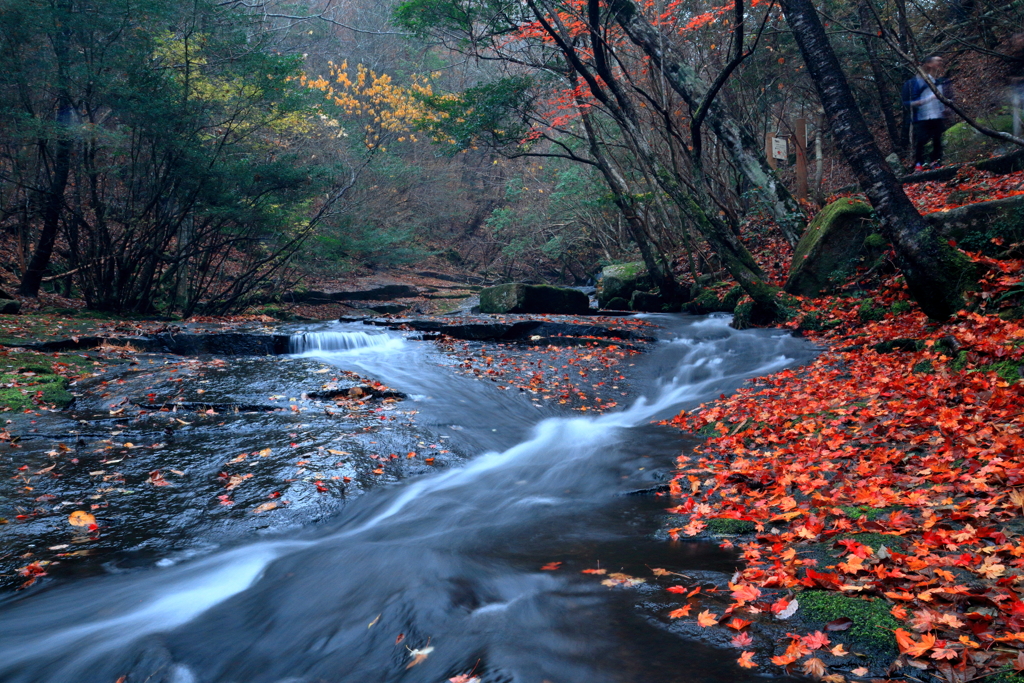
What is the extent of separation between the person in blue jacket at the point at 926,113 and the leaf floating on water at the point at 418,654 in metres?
14.9

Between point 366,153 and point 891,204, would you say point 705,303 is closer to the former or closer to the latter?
point 891,204

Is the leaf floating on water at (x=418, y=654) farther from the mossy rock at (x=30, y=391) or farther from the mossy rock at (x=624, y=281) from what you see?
the mossy rock at (x=624, y=281)

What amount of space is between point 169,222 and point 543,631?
13.5m

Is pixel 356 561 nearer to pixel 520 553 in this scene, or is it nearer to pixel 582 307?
pixel 520 553

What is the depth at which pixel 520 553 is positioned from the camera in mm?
3934

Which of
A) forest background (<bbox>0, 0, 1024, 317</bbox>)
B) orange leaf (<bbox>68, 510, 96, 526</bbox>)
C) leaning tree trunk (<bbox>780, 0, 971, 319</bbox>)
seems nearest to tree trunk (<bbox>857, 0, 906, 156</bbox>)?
forest background (<bbox>0, 0, 1024, 317</bbox>)

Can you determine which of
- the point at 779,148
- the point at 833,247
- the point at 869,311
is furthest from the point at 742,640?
the point at 779,148

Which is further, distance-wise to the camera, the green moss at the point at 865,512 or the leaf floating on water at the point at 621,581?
the green moss at the point at 865,512

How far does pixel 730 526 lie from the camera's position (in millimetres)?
3873

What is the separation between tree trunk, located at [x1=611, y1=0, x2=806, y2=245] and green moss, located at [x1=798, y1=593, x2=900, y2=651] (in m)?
12.8

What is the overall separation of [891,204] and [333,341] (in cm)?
977

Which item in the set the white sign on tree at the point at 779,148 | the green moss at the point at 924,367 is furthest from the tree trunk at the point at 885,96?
the green moss at the point at 924,367

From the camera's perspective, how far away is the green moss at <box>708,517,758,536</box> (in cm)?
380

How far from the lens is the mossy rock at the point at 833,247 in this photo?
11.4 m
